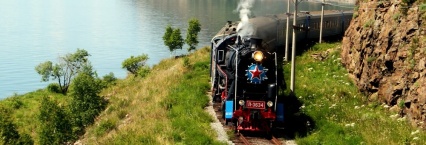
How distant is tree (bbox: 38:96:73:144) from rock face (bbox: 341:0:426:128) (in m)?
20.7

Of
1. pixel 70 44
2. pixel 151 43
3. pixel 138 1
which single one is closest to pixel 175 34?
pixel 151 43

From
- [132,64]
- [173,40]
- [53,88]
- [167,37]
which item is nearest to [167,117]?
[132,64]

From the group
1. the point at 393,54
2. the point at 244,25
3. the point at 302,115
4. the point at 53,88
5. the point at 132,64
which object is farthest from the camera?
the point at 132,64

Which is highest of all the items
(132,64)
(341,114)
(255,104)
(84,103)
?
(255,104)

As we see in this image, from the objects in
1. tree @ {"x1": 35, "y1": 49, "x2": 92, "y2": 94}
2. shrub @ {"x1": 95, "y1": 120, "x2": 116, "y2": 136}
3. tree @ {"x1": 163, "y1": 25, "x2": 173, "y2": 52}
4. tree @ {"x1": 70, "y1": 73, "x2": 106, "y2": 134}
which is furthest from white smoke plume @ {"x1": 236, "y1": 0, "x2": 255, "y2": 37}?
tree @ {"x1": 163, "y1": 25, "x2": 173, "y2": 52}

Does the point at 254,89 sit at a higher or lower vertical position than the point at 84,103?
higher

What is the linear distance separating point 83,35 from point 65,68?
112 ft

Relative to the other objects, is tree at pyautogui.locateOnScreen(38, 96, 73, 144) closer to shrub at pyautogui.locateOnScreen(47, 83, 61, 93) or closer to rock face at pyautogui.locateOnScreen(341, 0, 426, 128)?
rock face at pyautogui.locateOnScreen(341, 0, 426, 128)

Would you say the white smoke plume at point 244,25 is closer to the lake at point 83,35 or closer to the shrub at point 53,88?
the lake at point 83,35

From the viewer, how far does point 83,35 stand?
9656 cm

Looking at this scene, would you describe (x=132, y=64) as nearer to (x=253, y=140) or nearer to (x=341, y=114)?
(x=341, y=114)

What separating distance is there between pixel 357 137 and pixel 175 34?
54.2 metres

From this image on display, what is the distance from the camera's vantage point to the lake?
72.1 m

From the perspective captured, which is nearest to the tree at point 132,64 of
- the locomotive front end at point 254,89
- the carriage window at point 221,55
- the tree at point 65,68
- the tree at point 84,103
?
the tree at point 65,68
